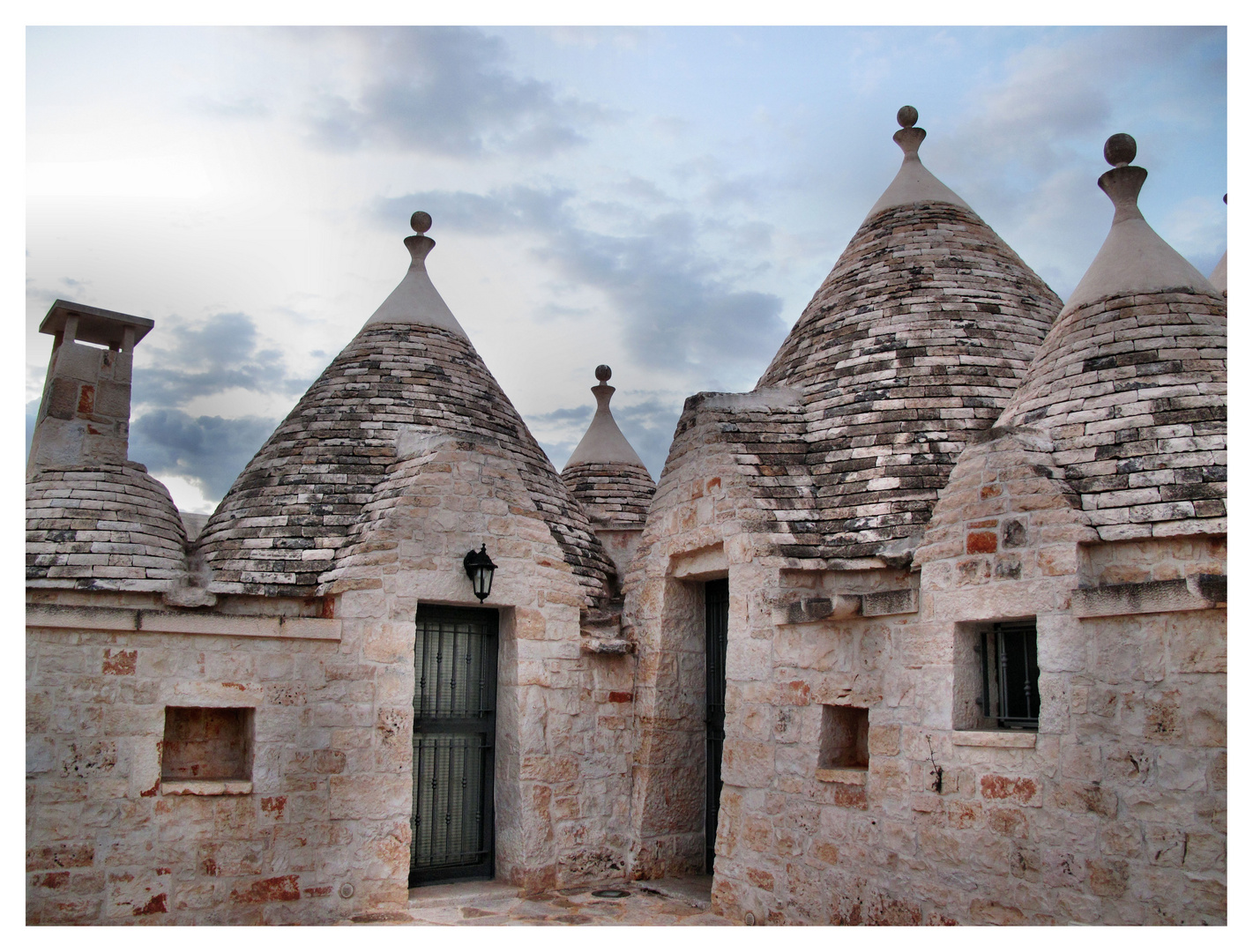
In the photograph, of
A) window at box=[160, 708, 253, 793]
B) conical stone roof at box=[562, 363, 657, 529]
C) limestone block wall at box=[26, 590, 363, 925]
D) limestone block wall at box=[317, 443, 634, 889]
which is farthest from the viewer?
conical stone roof at box=[562, 363, 657, 529]

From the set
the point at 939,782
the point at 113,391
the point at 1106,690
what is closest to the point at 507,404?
the point at 113,391

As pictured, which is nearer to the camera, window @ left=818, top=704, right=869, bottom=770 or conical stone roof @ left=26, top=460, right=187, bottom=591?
window @ left=818, top=704, right=869, bottom=770

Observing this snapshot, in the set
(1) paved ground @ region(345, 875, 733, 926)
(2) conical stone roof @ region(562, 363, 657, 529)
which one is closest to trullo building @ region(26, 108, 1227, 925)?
(1) paved ground @ region(345, 875, 733, 926)

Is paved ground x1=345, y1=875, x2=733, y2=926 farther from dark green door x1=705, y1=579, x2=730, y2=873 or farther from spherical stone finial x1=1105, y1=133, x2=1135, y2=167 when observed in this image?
spherical stone finial x1=1105, y1=133, x2=1135, y2=167

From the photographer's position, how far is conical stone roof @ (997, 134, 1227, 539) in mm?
5516

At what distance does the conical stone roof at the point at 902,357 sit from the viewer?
720 centimetres

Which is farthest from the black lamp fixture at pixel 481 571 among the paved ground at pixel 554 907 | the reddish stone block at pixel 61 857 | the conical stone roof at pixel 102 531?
the reddish stone block at pixel 61 857

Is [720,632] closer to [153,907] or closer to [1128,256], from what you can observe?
[1128,256]

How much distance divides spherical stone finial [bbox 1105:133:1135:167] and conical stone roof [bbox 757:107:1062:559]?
173 centimetres

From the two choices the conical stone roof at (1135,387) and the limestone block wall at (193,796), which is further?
the limestone block wall at (193,796)

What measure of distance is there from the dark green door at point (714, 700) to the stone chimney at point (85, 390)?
472 cm

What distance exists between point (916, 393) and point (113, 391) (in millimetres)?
6180

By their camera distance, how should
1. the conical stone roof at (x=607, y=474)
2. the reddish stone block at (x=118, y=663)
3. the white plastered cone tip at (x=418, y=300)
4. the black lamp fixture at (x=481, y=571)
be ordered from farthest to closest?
the conical stone roof at (x=607, y=474) → the white plastered cone tip at (x=418, y=300) → the black lamp fixture at (x=481, y=571) → the reddish stone block at (x=118, y=663)

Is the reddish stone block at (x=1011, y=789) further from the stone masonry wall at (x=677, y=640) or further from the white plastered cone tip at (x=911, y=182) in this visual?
the white plastered cone tip at (x=911, y=182)
